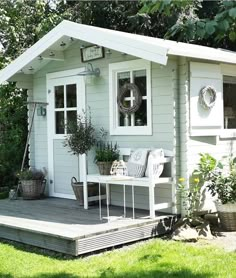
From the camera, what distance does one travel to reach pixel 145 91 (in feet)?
21.1

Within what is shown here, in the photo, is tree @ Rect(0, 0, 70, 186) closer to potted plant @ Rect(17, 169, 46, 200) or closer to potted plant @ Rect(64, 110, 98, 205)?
potted plant @ Rect(17, 169, 46, 200)

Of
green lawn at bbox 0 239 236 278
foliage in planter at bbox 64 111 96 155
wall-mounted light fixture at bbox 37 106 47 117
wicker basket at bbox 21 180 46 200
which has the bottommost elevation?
green lawn at bbox 0 239 236 278

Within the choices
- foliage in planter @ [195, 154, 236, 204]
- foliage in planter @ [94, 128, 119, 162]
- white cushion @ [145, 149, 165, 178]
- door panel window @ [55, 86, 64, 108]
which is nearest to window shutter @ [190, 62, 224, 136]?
foliage in planter @ [195, 154, 236, 204]

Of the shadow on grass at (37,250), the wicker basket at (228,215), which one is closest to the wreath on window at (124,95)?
the wicker basket at (228,215)

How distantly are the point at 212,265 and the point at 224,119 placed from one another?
2.80 meters

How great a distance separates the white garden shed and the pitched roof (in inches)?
0.5

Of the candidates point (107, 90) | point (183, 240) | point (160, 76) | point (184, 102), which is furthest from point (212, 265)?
point (107, 90)

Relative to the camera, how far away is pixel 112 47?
621 cm

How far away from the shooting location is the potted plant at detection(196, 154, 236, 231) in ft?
19.6

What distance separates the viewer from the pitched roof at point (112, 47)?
562cm

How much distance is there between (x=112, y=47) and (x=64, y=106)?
6.08ft

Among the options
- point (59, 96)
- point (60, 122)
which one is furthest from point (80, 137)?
point (59, 96)

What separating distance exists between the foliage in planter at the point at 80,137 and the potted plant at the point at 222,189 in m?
1.71

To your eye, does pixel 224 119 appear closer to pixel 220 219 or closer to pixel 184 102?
pixel 184 102
